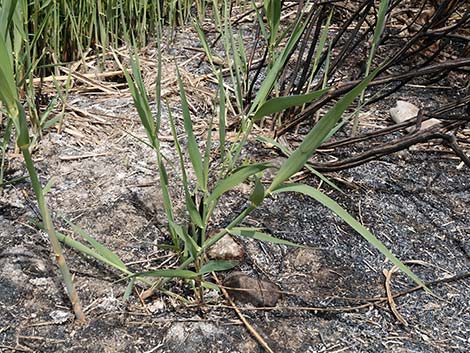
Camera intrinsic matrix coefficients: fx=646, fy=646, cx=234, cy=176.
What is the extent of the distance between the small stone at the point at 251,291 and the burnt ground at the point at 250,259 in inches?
0.6

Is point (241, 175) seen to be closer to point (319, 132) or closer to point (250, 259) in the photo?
point (319, 132)

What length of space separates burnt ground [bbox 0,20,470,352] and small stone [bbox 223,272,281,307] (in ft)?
0.05

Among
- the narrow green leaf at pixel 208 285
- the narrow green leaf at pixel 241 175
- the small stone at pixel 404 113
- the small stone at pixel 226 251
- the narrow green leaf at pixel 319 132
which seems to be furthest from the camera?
the small stone at pixel 404 113

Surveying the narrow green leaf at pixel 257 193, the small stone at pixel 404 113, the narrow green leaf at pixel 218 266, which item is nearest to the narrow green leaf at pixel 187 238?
the narrow green leaf at pixel 218 266

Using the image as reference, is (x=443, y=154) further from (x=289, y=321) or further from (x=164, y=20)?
(x=164, y=20)

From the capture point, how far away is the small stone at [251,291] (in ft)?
3.33

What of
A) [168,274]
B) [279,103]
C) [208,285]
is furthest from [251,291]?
[279,103]

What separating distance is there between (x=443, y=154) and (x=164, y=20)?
0.95 meters

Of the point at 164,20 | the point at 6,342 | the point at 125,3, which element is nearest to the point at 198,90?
the point at 125,3

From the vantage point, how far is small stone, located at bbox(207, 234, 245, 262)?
1082 millimetres

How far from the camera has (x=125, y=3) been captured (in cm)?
171

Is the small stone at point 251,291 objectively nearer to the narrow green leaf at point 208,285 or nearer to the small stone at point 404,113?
the narrow green leaf at point 208,285

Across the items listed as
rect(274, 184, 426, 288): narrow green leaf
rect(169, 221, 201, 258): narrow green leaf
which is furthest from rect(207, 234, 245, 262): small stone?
rect(274, 184, 426, 288): narrow green leaf

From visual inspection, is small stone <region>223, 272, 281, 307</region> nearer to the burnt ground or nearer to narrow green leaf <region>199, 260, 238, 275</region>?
the burnt ground
